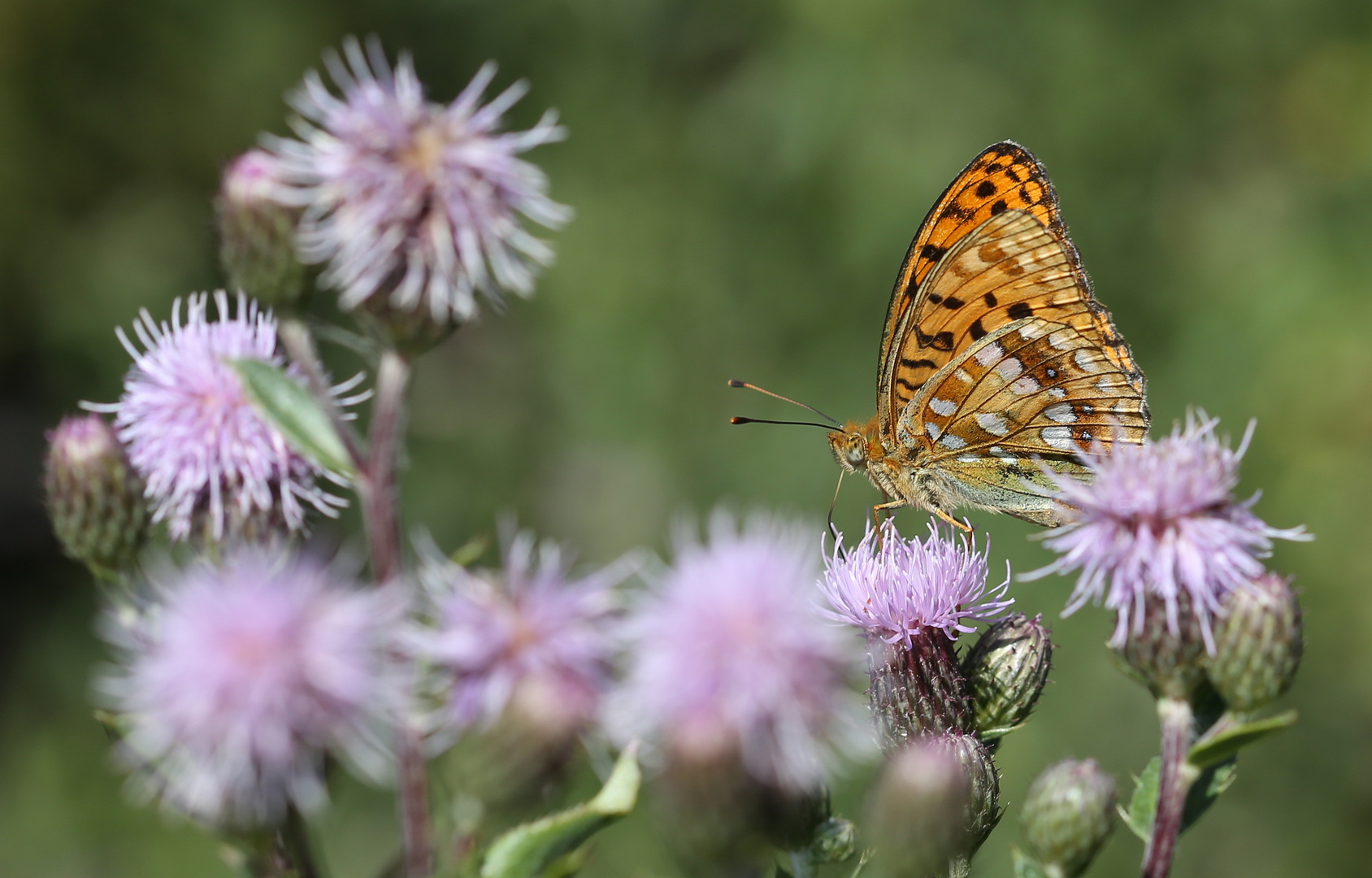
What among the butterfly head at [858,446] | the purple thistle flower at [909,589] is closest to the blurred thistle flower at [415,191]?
the purple thistle flower at [909,589]

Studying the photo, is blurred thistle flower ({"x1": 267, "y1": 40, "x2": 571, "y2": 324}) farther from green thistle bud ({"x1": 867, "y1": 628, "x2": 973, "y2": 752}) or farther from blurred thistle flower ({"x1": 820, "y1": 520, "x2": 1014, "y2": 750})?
green thistle bud ({"x1": 867, "y1": 628, "x2": 973, "y2": 752})

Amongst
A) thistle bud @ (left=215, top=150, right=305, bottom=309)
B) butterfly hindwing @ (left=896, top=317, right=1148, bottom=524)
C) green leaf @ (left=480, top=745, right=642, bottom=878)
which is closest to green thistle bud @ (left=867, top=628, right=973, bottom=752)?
green leaf @ (left=480, top=745, right=642, bottom=878)

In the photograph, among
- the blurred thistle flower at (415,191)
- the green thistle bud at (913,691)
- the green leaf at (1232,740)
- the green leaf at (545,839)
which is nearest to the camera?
the green leaf at (545,839)

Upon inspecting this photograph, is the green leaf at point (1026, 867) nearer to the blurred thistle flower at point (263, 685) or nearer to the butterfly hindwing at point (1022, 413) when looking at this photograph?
the blurred thistle flower at point (263, 685)

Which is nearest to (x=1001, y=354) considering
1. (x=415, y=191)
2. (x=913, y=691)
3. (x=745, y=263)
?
(x=913, y=691)

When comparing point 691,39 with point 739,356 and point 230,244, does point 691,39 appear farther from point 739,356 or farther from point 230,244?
point 230,244

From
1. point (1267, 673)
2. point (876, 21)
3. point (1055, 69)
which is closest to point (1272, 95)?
point (1055, 69)

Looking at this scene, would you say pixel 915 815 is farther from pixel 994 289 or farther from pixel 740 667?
pixel 994 289
